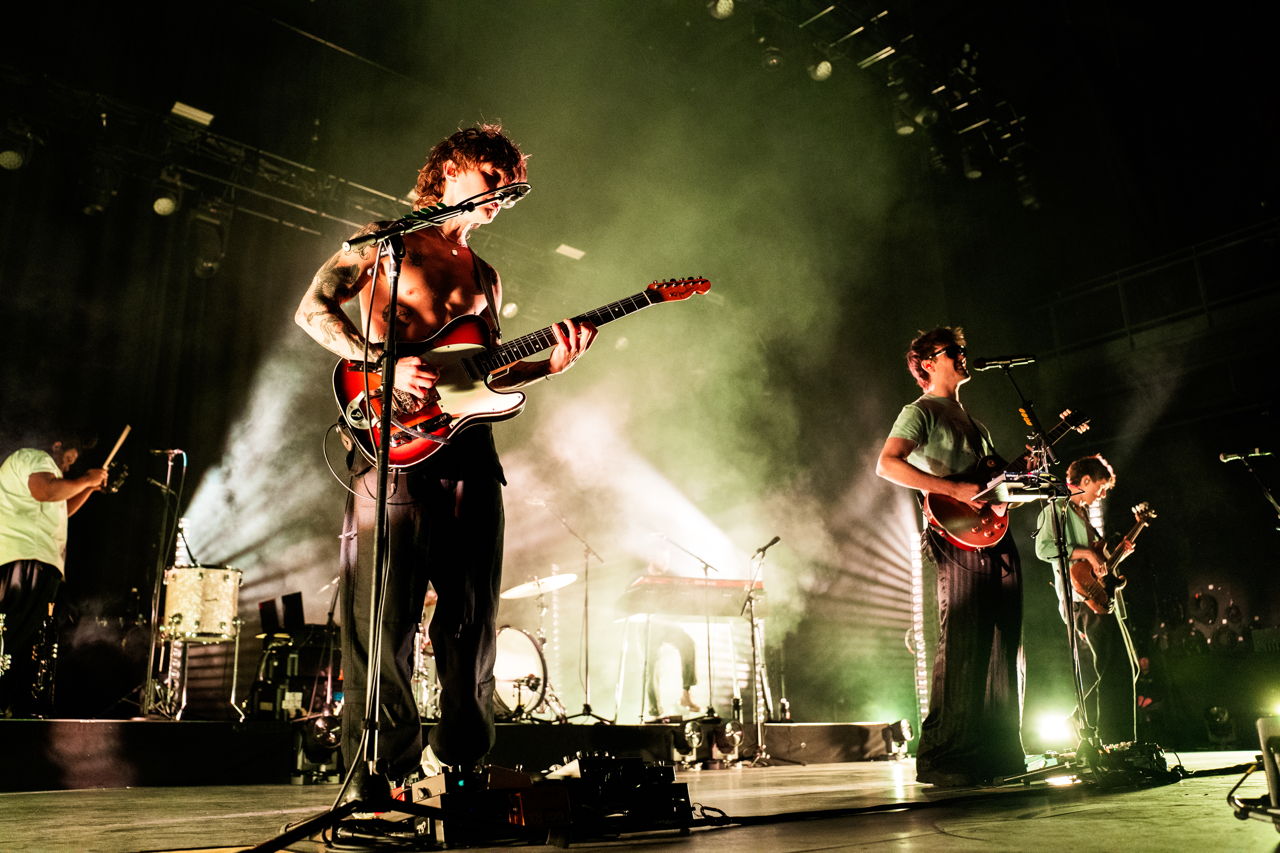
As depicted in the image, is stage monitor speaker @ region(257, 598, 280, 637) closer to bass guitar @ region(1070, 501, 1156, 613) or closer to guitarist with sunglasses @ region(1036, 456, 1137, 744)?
guitarist with sunglasses @ region(1036, 456, 1137, 744)

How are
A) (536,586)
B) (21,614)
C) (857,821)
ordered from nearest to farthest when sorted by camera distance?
(857,821), (21,614), (536,586)

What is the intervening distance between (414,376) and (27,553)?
443cm

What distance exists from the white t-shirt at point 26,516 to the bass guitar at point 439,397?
416cm

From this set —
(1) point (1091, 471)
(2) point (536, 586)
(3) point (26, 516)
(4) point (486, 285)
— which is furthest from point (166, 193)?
(1) point (1091, 471)

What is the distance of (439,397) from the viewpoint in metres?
2.36

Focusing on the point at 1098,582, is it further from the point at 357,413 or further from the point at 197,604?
the point at 197,604

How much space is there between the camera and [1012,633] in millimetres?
3572

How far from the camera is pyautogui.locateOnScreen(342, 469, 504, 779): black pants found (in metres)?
2.27

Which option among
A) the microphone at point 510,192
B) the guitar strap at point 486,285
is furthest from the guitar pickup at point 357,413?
the microphone at point 510,192

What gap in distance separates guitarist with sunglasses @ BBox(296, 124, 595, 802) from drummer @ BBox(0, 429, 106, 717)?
13.1 feet

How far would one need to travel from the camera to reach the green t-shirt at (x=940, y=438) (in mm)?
3688

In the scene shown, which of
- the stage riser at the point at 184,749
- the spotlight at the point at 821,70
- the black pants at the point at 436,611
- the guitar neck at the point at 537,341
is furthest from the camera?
the spotlight at the point at 821,70

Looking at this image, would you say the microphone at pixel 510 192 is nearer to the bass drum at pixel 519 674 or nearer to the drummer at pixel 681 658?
the bass drum at pixel 519 674

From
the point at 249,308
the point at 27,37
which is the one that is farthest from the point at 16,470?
the point at 27,37
